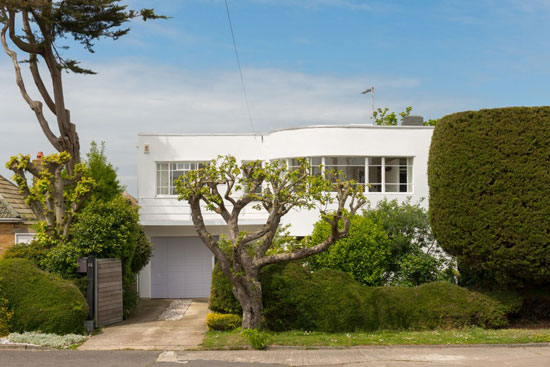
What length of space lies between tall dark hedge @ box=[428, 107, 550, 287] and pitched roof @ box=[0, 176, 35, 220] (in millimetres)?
14440

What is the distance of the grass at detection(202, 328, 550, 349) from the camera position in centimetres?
1353

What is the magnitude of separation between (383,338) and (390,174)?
887 centimetres

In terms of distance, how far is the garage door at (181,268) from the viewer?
2442 cm

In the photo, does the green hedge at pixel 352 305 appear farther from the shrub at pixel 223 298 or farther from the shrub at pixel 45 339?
the shrub at pixel 45 339

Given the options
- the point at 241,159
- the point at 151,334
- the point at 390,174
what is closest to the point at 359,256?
the point at 390,174

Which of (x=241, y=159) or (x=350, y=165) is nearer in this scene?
(x=350, y=165)

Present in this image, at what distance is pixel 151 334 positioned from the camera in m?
14.9

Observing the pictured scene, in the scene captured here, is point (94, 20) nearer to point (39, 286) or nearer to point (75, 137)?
point (75, 137)

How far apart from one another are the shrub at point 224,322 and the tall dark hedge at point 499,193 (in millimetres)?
5556

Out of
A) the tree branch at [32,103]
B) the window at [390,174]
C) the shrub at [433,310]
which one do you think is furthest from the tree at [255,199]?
the tree branch at [32,103]

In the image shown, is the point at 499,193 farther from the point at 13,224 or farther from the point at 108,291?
the point at 13,224

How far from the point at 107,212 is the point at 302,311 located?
620 centimetres

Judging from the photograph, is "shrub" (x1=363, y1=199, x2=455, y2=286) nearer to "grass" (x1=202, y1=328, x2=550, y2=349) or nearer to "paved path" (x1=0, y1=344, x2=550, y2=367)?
"grass" (x1=202, y1=328, x2=550, y2=349)

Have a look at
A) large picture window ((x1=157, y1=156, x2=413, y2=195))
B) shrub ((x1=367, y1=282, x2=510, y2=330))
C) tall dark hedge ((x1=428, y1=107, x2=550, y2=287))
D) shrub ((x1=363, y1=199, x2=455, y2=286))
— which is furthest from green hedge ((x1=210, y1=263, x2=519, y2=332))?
large picture window ((x1=157, y1=156, x2=413, y2=195))
